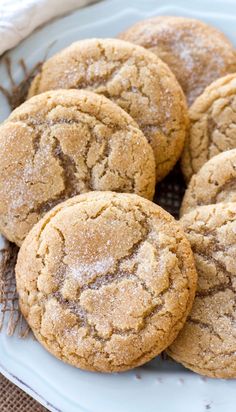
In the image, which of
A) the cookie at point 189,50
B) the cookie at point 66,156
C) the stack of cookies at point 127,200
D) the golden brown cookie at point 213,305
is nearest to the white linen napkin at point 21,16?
the stack of cookies at point 127,200

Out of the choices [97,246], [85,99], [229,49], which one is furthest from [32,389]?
[229,49]

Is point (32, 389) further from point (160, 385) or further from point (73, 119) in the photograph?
point (73, 119)

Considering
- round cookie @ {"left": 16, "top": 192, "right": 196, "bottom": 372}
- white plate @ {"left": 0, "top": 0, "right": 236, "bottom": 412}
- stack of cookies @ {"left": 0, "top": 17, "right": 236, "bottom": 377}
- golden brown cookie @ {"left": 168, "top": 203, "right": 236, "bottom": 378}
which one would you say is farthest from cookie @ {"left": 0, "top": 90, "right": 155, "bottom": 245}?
white plate @ {"left": 0, "top": 0, "right": 236, "bottom": 412}

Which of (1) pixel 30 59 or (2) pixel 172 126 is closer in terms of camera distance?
(2) pixel 172 126

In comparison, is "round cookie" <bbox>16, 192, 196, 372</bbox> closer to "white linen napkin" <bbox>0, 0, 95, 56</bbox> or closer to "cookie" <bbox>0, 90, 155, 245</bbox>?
"cookie" <bbox>0, 90, 155, 245</bbox>

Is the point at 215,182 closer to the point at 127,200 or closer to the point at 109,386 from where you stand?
the point at 127,200

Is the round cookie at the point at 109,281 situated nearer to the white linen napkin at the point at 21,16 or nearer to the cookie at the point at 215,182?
the cookie at the point at 215,182

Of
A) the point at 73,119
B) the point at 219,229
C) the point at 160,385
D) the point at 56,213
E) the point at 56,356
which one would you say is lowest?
the point at 160,385

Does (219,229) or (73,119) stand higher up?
(73,119)
